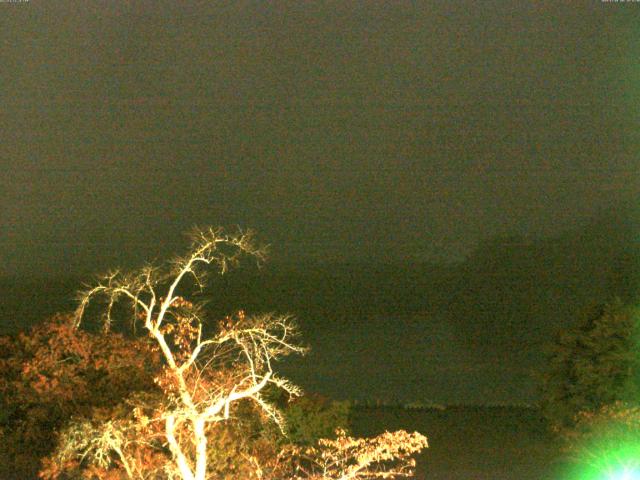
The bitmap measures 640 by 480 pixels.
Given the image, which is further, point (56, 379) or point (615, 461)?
point (615, 461)

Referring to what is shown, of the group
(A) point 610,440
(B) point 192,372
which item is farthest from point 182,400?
(A) point 610,440

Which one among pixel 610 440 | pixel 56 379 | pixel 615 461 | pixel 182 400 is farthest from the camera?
pixel 615 461

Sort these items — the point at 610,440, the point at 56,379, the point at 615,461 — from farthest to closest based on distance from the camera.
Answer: the point at 615,461
the point at 610,440
the point at 56,379

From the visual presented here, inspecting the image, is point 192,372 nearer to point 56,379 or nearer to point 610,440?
point 56,379

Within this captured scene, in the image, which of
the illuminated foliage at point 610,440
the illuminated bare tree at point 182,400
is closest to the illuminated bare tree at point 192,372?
the illuminated bare tree at point 182,400

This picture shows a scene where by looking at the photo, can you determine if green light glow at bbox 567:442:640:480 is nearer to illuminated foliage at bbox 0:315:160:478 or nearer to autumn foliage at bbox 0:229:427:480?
autumn foliage at bbox 0:229:427:480

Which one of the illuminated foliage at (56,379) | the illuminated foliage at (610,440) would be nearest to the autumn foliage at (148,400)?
the illuminated foliage at (56,379)

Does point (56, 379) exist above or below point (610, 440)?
above

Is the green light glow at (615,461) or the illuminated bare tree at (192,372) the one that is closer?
the illuminated bare tree at (192,372)

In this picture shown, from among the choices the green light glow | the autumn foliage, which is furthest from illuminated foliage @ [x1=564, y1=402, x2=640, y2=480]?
the autumn foliage

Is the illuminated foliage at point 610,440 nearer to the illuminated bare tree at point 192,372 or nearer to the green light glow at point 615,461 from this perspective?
the green light glow at point 615,461

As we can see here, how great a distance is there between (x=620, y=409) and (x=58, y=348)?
7.51 meters

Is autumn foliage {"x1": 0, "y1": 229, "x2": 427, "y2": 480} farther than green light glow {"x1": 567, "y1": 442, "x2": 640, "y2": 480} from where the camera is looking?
No

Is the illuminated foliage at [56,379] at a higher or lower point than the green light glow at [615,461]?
higher
